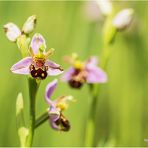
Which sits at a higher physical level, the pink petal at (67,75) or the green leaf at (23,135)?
the pink petal at (67,75)

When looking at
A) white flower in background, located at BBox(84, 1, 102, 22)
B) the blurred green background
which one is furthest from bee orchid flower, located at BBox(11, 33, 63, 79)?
white flower in background, located at BBox(84, 1, 102, 22)

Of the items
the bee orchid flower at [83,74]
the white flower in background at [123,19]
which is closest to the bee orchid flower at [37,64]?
the bee orchid flower at [83,74]

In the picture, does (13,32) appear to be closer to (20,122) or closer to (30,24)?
(30,24)

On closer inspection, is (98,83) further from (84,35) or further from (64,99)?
(84,35)

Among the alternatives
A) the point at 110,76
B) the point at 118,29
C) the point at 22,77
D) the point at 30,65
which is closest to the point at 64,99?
the point at 30,65

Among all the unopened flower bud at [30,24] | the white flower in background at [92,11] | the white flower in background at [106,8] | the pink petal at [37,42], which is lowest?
the pink petal at [37,42]

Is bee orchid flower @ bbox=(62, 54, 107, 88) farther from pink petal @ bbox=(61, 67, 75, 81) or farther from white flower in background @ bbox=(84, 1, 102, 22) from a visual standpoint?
white flower in background @ bbox=(84, 1, 102, 22)

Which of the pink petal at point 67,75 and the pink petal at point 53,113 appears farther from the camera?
the pink petal at point 67,75

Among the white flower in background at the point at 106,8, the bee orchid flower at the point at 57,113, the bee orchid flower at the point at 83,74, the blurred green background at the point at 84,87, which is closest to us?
the bee orchid flower at the point at 57,113

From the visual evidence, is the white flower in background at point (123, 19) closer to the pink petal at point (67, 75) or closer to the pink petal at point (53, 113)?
the pink petal at point (67, 75)
